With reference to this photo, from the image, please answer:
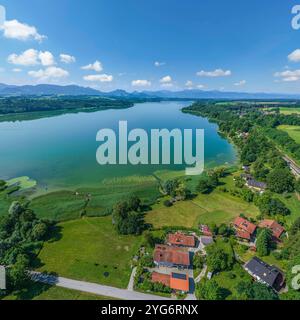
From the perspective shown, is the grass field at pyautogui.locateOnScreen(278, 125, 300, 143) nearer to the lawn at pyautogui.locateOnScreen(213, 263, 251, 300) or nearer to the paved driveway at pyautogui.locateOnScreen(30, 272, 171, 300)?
the lawn at pyautogui.locateOnScreen(213, 263, 251, 300)

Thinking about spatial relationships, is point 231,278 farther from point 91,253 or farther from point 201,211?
point 91,253

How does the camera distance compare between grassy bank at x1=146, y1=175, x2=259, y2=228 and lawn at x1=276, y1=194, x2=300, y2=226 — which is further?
grassy bank at x1=146, y1=175, x2=259, y2=228

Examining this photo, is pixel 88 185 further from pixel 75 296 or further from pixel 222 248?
pixel 222 248

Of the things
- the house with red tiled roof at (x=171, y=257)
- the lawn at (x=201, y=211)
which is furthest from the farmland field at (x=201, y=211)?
the house with red tiled roof at (x=171, y=257)

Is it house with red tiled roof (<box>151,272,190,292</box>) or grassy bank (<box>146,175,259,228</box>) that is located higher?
grassy bank (<box>146,175,259,228</box>)

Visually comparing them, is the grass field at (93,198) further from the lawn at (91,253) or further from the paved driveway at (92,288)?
the paved driveway at (92,288)

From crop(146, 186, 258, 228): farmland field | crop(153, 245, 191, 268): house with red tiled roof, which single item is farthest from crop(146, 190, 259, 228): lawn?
crop(153, 245, 191, 268): house with red tiled roof

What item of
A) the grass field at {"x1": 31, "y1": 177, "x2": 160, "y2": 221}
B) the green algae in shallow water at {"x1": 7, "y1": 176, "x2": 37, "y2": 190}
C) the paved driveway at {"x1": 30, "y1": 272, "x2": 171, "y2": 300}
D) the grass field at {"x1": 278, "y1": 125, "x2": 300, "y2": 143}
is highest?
the grass field at {"x1": 278, "y1": 125, "x2": 300, "y2": 143}
